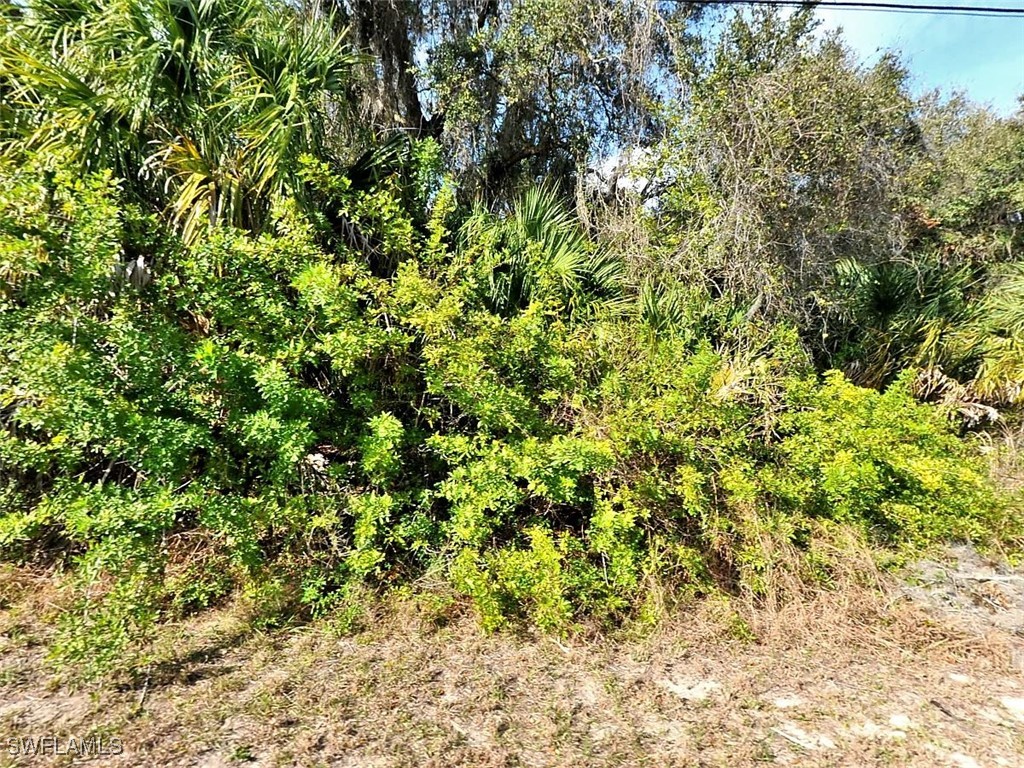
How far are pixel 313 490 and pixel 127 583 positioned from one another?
117cm

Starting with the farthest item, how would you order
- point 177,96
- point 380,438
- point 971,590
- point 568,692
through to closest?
1. point 177,96
2. point 971,590
3. point 380,438
4. point 568,692

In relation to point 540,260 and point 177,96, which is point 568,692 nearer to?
point 540,260

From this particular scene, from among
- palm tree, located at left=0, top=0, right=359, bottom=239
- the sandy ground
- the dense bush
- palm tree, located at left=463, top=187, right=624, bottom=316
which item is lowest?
the sandy ground

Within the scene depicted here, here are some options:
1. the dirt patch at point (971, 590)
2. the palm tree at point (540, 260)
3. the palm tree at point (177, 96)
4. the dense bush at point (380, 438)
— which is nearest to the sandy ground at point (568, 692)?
the dirt patch at point (971, 590)

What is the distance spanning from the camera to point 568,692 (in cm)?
317

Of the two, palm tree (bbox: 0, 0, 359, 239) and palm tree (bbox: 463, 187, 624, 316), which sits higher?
palm tree (bbox: 0, 0, 359, 239)

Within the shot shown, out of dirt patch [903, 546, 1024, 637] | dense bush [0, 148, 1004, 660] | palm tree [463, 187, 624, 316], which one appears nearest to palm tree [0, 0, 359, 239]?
dense bush [0, 148, 1004, 660]

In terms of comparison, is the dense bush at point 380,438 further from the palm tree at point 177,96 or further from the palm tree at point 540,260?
the palm tree at point 177,96

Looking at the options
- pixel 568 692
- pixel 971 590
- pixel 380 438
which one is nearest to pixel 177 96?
pixel 380 438

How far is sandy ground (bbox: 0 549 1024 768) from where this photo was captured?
105 inches

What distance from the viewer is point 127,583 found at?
10.8 ft

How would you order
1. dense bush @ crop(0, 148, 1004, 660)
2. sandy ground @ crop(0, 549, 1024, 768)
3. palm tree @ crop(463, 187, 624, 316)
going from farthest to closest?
palm tree @ crop(463, 187, 624, 316) → dense bush @ crop(0, 148, 1004, 660) → sandy ground @ crop(0, 549, 1024, 768)

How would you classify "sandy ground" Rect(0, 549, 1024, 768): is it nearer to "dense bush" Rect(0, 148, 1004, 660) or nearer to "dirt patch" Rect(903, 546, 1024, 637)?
"dirt patch" Rect(903, 546, 1024, 637)

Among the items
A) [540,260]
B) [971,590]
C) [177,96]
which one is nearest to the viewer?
[971,590]
